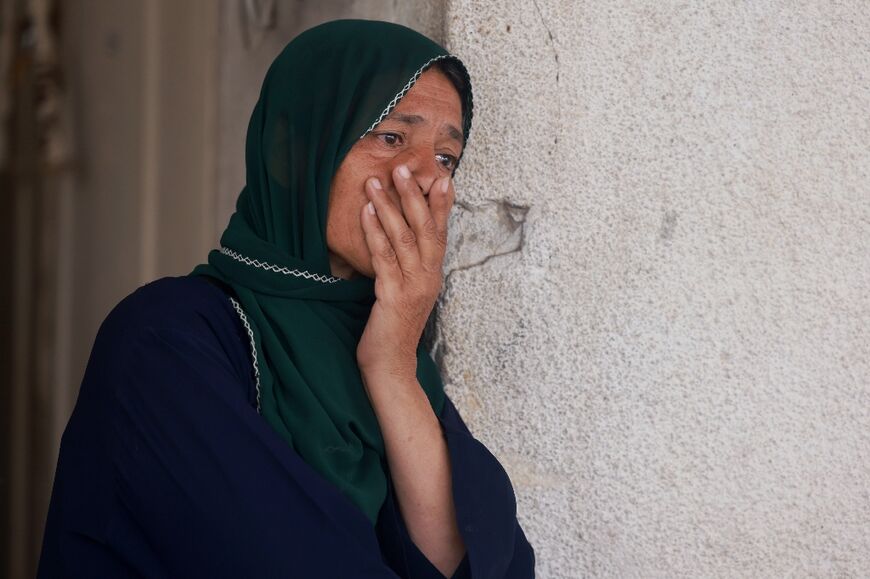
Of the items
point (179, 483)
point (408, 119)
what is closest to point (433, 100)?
point (408, 119)

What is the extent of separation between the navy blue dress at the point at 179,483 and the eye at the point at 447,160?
0.49 meters

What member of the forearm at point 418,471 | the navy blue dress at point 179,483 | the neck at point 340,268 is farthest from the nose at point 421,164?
the navy blue dress at point 179,483

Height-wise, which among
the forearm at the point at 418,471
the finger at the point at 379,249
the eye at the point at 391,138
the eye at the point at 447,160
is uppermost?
the eye at the point at 391,138

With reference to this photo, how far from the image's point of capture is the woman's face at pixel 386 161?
149 cm

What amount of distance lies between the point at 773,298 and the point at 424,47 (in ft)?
2.56

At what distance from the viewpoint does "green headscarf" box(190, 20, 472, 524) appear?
1.41m

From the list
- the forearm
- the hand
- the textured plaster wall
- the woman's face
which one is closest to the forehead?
the woman's face

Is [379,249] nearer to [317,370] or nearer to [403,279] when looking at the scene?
[403,279]

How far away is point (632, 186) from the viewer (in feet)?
5.85

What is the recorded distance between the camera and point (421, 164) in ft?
4.97

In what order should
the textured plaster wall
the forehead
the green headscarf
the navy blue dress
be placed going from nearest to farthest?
the navy blue dress, the green headscarf, the forehead, the textured plaster wall

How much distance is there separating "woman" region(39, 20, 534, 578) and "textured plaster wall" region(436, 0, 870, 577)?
0.21 m

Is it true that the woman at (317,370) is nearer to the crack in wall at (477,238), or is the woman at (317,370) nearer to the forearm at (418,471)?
the forearm at (418,471)

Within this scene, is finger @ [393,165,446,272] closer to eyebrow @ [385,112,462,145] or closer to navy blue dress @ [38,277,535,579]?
eyebrow @ [385,112,462,145]
